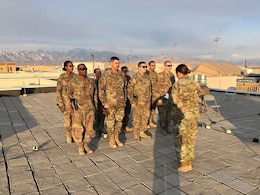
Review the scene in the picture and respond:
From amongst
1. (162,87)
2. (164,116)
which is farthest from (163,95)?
(164,116)

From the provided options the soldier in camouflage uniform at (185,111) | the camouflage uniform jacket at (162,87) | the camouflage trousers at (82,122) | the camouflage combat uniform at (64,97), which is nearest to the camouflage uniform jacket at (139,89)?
the camouflage uniform jacket at (162,87)

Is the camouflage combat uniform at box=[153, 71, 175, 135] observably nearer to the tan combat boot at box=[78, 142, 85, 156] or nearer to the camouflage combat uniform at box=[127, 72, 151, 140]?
the camouflage combat uniform at box=[127, 72, 151, 140]

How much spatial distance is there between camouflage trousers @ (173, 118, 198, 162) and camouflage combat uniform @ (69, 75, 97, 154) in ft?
5.63

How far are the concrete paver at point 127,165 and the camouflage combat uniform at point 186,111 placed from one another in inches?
19.3

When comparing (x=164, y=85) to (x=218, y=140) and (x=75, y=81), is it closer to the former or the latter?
(x=218, y=140)

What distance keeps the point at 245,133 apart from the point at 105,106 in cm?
388

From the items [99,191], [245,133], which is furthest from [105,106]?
[245,133]

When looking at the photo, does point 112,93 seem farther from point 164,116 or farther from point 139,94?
point 164,116

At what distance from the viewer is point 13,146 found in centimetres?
479

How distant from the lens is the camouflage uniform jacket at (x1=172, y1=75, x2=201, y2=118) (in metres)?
3.43

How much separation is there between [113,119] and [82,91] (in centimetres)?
93

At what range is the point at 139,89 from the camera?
16.2 ft

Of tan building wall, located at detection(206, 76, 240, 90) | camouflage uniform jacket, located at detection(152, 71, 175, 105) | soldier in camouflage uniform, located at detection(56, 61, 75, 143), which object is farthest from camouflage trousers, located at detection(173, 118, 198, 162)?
tan building wall, located at detection(206, 76, 240, 90)

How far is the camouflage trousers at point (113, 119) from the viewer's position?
457cm
